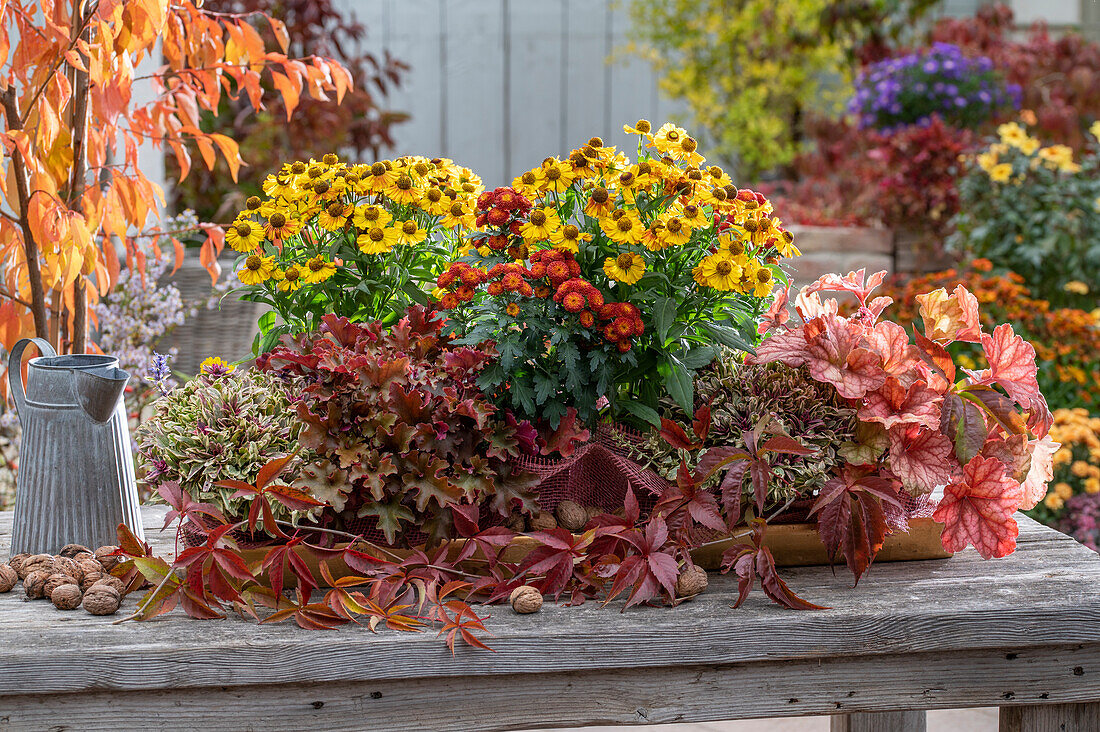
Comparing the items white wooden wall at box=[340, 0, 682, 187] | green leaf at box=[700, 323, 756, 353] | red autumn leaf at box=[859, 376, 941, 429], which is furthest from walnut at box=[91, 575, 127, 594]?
white wooden wall at box=[340, 0, 682, 187]

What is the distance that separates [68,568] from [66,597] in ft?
0.24

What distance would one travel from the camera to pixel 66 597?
3.27ft

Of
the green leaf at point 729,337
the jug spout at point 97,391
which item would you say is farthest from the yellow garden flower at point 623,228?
the jug spout at point 97,391

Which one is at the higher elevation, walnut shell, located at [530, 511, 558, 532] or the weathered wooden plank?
walnut shell, located at [530, 511, 558, 532]

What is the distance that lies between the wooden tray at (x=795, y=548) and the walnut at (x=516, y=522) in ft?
0.11

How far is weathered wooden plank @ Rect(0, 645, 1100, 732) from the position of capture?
3.03 feet

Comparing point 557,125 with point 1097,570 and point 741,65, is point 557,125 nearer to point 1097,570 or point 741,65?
point 741,65

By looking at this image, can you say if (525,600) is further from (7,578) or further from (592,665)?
(7,578)

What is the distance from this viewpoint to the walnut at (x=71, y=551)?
3.66 feet

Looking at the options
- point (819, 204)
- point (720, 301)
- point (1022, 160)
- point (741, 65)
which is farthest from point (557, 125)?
point (720, 301)

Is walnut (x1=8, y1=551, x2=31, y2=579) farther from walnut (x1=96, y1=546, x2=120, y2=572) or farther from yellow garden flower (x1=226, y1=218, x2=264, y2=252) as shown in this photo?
yellow garden flower (x1=226, y1=218, x2=264, y2=252)

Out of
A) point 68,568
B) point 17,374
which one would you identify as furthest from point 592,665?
point 17,374

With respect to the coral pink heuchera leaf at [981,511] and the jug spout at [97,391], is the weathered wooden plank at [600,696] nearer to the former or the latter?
the coral pink heuchera leaf at [981,511]

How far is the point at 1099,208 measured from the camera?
3064 millimetres
